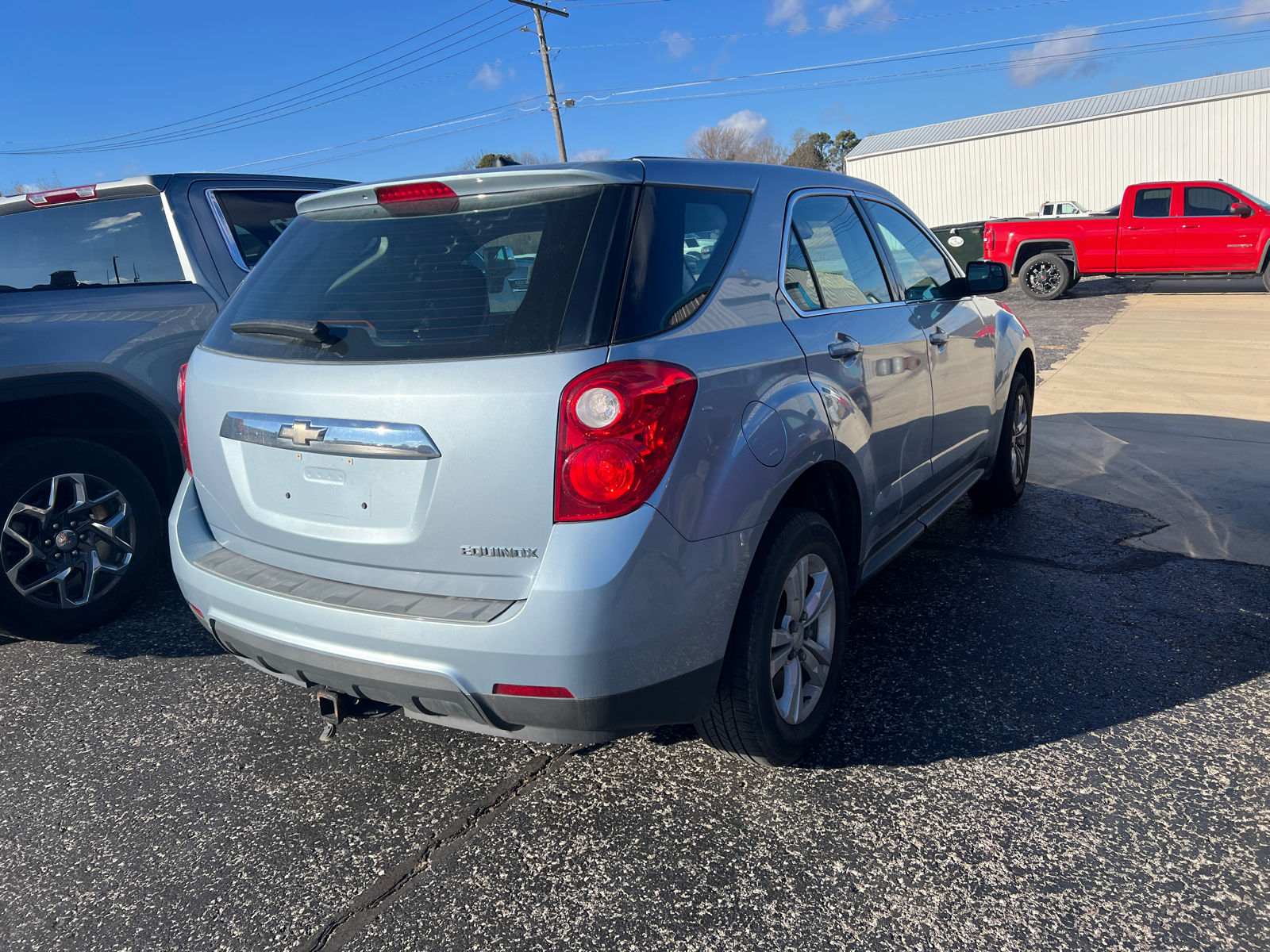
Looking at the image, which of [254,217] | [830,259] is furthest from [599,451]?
[254,217]

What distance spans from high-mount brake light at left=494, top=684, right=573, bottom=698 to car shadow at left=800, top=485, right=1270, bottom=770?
3.40 feet

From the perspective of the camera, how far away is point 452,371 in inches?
85.0

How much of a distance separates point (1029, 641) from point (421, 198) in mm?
2716

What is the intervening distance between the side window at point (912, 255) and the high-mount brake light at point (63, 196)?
356 cm

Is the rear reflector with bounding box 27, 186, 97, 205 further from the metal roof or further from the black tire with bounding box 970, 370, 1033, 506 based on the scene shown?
the metal roof

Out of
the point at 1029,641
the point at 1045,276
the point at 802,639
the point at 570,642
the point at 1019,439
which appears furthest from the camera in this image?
the point at 1045,276

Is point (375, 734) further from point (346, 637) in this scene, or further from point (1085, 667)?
point (1085, 667)

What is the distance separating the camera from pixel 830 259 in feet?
10.4

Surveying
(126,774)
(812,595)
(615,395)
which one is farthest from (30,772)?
(812,595)

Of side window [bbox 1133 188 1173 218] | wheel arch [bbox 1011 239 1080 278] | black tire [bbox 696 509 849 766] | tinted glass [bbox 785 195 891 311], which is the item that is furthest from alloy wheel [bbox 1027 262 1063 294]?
black tire [bbox 696 509 849 766]

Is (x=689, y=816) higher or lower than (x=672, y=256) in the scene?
lower

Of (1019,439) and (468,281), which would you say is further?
(1019,439)

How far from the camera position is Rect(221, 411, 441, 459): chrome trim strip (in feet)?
7.13

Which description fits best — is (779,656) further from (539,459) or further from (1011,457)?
(1011,457)
